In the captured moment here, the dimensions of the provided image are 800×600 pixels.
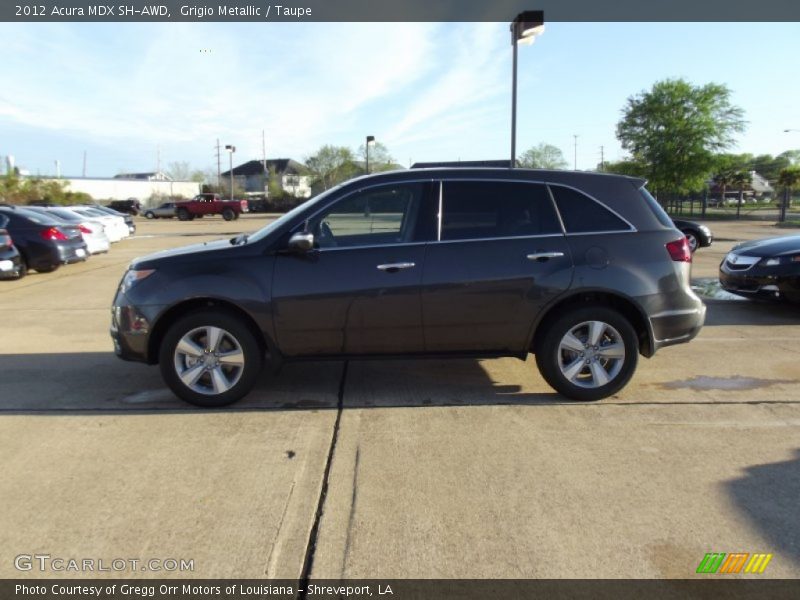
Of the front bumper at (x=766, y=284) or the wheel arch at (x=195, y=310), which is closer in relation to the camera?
the wheel arch at (x=195, y=310)

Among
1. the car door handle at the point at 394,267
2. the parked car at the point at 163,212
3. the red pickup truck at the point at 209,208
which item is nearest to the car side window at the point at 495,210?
the car door handle at the point at 394,267

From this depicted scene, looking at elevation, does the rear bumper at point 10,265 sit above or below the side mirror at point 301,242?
below

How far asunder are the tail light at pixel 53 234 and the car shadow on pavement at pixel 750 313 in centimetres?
1232

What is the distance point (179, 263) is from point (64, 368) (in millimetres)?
2195

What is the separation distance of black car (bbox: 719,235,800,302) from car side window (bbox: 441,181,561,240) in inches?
189

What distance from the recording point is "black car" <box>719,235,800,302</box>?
7.59 m

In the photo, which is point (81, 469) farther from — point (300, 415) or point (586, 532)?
point (586, 532)

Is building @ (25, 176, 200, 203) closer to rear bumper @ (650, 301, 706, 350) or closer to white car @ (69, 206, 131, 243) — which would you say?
white car @ (69, 206, 131, 243)

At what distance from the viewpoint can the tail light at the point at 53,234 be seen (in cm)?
1211

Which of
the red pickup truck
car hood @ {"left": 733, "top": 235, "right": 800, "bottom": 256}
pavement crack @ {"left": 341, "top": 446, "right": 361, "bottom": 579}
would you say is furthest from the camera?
the red pickup truck

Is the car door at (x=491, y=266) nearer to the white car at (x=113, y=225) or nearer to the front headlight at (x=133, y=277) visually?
the front headlight at (x=133, y=277)

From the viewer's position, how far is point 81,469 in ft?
11.7
